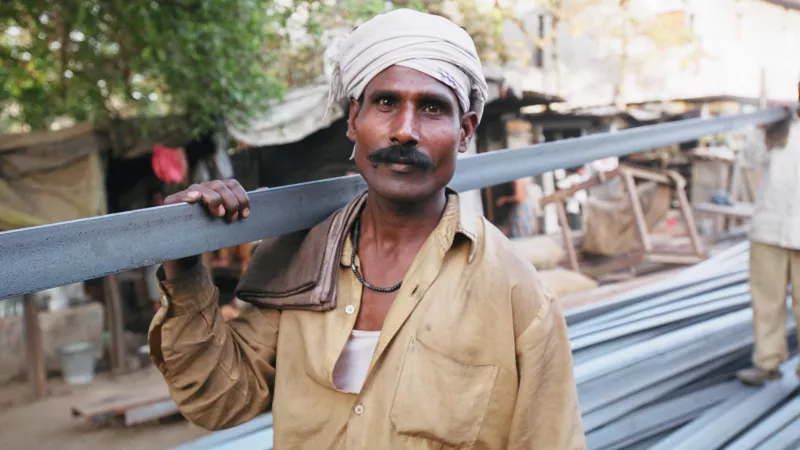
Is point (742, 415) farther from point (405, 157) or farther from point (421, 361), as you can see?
point (405, 157)

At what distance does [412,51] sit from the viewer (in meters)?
1.21

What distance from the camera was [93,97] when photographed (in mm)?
5242

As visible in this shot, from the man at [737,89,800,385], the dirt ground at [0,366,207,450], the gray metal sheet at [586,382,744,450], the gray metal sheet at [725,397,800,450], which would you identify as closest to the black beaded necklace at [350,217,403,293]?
the gray metal sheet at [586,382,744,450]

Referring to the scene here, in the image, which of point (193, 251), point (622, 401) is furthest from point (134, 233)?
point (622, 401)

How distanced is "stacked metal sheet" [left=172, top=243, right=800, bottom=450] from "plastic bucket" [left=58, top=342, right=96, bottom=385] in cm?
446

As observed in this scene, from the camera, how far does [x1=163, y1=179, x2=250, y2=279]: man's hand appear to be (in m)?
1.06

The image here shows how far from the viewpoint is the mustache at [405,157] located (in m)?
1.19

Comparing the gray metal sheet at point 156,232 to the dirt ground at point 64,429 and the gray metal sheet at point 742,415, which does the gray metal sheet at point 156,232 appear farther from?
the dirt ground at point 64,429

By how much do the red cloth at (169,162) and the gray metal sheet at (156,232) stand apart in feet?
15.5

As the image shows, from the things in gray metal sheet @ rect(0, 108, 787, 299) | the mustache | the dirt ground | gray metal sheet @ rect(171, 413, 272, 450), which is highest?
the mustache

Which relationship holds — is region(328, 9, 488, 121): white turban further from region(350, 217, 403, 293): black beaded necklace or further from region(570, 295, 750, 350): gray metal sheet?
region(570, 295, 750, 350): gray metal sheet

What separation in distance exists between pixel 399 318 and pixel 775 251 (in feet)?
10.0

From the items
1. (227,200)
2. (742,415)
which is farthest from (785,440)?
(227,200)

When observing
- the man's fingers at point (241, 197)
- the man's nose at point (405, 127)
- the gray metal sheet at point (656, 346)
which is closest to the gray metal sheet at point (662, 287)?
the gray metal sheet at point (656, 346)
